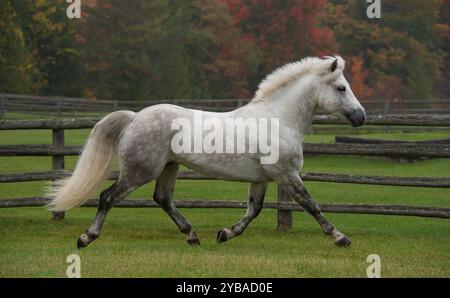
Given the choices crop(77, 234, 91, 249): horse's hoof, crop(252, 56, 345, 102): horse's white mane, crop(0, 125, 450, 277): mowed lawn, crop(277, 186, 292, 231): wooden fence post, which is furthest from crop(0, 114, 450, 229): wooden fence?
crop(77, 234, 91, 249): horse's hoof

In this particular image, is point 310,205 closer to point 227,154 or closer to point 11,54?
point 227,154

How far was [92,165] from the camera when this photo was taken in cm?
867

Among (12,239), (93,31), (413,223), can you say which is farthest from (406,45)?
(12,239)

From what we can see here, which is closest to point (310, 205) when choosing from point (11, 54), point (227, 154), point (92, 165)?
point (227, 154)

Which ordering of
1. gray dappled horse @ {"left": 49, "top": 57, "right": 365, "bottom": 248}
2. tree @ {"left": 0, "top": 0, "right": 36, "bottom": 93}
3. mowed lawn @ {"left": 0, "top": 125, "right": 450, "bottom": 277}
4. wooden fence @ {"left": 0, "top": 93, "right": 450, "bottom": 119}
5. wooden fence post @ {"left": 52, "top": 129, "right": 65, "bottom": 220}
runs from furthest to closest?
tree @ {"left": 0, "top": 0, "right": 36, "bottom": 93} → wooden fence @ {"left": 0, "top": 93, "right": 450, "bottom": 119} → wooden fence post @ {"left": 52, "top": 129, "right": 65, "bottom": 220} → gray dappled horse @ {"left": 49, "top": 57, "right": 365, "bottom": 248} → mowed lawn @ {"left": 0, "top": 125, "right": 450, "bottom": 277}

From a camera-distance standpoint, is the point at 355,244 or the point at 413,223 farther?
the point at 413,223

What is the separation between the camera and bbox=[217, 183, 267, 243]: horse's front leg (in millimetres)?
8852

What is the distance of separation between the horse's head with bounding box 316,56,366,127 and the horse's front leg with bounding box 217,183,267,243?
1.10 meters

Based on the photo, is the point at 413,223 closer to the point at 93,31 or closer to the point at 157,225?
the point at 157,225

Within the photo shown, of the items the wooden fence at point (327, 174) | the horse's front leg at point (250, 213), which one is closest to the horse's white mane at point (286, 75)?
the horse's front leg at point (250, 213)

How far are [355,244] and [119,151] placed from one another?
270cm

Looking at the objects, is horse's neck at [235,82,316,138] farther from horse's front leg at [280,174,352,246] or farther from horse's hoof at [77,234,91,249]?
horse's hoof at [77,234,91,249]

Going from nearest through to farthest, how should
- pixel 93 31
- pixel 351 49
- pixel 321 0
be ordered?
pixel 93 31 → pixel 321 0 → pixel 351 49
